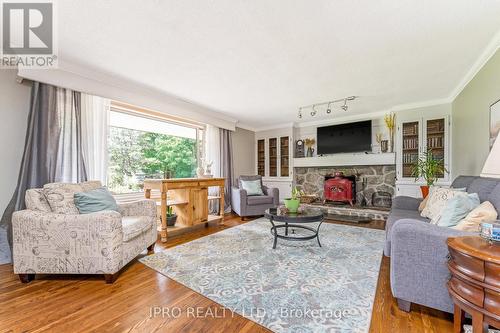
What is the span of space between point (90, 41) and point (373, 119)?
4.99m

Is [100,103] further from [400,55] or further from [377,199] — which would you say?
[377,199]

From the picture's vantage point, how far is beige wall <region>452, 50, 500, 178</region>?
7.57 ft

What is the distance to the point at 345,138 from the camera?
16.1ft

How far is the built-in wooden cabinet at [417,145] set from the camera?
3824 millimetres

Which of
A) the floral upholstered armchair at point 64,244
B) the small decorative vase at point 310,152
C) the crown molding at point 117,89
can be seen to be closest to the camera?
the floral upholstered armchair at point 64,244

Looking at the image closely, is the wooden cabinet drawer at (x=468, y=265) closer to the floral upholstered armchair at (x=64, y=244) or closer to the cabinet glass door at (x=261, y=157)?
the floral upholstered armchair at (x=64, y=244)

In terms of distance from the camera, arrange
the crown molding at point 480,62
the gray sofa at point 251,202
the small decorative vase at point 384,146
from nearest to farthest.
→ 1. the crown molding at point 480,62
2. the gray sofa at point 251,202
3. the small decorative vase at point 384,146

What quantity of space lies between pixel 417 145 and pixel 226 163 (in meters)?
3.91

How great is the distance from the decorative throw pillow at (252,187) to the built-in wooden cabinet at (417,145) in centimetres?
277

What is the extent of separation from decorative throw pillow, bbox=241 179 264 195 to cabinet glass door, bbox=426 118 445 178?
3.29 m

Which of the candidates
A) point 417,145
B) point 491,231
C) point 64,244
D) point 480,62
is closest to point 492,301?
point 491,231

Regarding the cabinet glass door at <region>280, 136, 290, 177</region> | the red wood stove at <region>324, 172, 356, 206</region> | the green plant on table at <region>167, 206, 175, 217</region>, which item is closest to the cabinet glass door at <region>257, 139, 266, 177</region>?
the cabinet glass door at <region>280, 136, 290, 177</region>

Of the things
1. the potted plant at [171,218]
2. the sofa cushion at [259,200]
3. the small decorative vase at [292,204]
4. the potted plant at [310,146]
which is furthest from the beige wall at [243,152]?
the small decorative vase at [292,204]

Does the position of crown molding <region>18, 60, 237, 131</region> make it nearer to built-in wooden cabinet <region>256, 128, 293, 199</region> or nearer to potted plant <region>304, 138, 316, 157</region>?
built-in wooden cabinet <region>256, 128, 293, 199</region>
